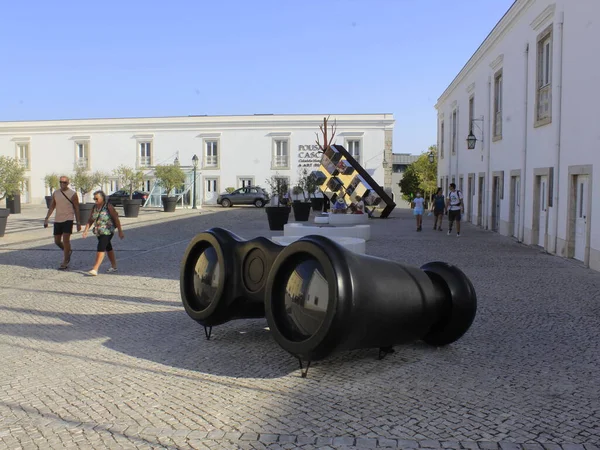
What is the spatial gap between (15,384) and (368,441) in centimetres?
277

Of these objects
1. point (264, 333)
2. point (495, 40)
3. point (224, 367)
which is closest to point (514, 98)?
point (495, 40)

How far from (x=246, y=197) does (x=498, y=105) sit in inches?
974

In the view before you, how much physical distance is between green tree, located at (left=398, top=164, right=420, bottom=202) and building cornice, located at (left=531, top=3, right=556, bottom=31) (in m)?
34.7

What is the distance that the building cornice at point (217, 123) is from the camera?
47.2m

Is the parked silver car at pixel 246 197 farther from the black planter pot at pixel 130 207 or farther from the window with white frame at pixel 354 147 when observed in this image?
the black planter pot at pixel 130 207

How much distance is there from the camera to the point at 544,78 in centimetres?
1537

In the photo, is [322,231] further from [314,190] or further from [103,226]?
[314,190]

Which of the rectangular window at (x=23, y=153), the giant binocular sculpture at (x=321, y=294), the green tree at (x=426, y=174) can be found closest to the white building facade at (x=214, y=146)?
the rectangular window at (x=23, y=153)

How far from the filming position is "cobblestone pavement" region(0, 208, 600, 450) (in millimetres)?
3852

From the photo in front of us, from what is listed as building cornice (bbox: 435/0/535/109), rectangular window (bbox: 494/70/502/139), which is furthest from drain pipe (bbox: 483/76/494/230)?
building cornice (bbox: 435/0/535/109)

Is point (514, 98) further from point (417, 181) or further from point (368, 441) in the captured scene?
point (417, 181)

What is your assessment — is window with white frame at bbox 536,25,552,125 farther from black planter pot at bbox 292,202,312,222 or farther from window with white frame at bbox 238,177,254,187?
window with white frame at bbox 238,177,254,187

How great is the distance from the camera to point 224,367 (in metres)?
5.26

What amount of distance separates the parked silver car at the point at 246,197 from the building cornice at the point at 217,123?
639 centimetres
